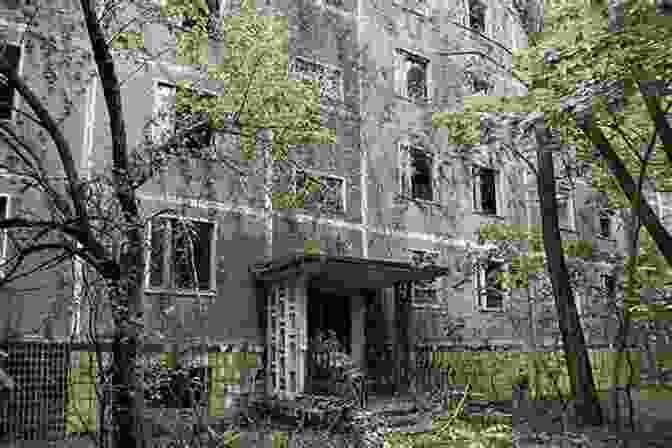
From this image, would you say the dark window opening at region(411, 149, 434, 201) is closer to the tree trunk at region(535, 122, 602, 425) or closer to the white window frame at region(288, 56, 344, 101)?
the white window frame at region(288, 56, 344, 101)

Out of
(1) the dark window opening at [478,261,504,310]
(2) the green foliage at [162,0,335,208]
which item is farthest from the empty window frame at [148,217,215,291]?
(1) the dark window opening at [478,261,504,310]

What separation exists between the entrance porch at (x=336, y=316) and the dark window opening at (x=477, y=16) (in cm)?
1178

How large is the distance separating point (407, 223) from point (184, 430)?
35.5 feet

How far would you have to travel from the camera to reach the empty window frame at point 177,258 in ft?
42.5

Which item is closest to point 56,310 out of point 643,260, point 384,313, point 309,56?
point 384,313

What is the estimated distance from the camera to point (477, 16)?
22.2 meters

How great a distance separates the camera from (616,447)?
10.2 m

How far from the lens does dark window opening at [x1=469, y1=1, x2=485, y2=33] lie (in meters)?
21.9

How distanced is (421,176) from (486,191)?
3459 millimetres

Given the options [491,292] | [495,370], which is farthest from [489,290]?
[495,370]

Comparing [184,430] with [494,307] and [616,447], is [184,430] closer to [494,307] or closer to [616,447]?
[616,447]

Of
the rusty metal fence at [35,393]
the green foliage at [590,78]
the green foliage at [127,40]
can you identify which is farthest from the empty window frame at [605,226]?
the rusty metal fence at [35,393]

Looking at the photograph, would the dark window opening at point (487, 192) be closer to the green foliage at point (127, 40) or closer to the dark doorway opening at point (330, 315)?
the dark doorway opening at point (330, 315)

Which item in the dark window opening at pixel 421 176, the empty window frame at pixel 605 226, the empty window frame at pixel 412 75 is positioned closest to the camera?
the dark window opening at pixel 421 176
